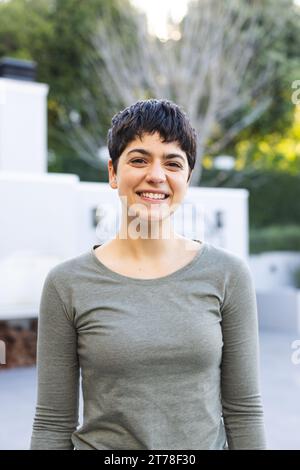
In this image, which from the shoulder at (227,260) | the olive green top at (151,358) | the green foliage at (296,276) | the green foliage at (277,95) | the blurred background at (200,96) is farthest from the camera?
the green foliage at (277,95)

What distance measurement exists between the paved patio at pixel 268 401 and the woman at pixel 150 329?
2913 mm

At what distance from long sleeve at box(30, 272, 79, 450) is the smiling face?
0.25 meters

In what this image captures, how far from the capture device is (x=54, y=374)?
1.45 metres

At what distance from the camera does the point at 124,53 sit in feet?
51.3

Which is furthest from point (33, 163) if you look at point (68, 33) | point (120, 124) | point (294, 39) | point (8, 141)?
point (294, 39)

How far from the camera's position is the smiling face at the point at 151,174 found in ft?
4.59

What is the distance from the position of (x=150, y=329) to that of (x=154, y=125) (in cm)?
41

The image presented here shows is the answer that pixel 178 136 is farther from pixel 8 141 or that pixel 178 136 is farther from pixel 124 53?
pixel 124 53

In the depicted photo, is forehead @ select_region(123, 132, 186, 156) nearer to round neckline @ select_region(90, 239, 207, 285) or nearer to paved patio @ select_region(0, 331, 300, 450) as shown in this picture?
round neckline @ select_region(90, 239, 207, 285)

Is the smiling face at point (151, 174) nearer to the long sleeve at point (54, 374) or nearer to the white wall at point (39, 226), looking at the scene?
the long sleeve at point (54, 374)

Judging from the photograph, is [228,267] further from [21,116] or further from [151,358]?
[21,116]

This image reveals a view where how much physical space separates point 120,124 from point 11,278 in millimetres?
5672

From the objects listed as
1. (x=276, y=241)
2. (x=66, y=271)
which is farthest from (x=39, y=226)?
(x=276, y=241)

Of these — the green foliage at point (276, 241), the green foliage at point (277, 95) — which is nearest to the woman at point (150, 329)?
the green foliage at point (276, 241)
